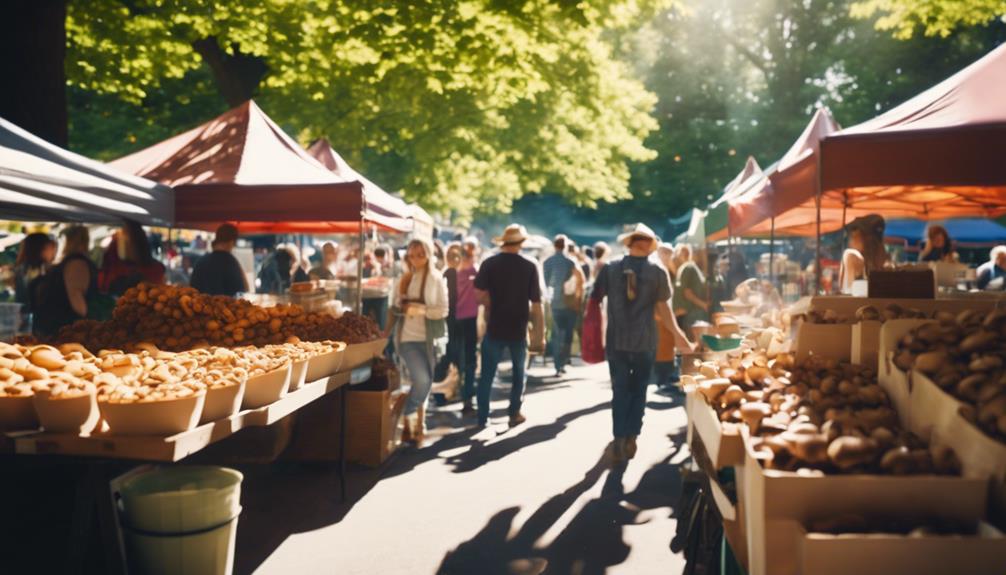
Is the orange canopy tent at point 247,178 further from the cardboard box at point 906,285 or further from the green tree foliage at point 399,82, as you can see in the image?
the cardboard box at point 906,285

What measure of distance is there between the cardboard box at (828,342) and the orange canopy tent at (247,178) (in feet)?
15.0

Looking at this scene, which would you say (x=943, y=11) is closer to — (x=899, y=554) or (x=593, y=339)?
(x=593, y=339)

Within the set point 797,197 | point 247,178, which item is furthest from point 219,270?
point 797,197

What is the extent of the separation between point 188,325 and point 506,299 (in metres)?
3.92

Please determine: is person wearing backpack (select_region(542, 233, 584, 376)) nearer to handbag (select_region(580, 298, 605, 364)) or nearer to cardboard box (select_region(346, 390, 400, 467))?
handbag (select_region(580, 298, 605, 364))

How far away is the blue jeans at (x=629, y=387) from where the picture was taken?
7.67 meters

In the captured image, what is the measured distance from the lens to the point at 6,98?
331 inches

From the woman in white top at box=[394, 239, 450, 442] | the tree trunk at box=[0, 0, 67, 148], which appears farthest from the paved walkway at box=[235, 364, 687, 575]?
the tree trunk at box=[0, 0, 67, 148]

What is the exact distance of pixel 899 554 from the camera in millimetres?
2334

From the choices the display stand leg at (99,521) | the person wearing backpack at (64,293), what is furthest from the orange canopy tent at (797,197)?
the person wearing backpack at (64,293)

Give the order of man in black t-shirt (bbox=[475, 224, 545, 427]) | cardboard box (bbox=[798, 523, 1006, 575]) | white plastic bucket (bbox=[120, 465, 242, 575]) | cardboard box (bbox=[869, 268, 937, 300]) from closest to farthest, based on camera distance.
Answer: cardboard box (bbox=[798, 523, 1006, 575])
white plastic bucket (bbox=[120, 465, 242, 575])
cardboard box (bbox=[869, 268, 937, 300])
man in black t-shirt (bbox=[475, 224, 545, 427])

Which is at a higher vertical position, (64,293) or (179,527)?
(64,293)

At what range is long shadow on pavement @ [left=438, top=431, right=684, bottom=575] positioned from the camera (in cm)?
501

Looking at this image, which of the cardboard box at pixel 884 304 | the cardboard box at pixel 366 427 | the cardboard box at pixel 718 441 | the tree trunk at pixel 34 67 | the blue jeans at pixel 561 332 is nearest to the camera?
the cardboard box at pixel 718 441
